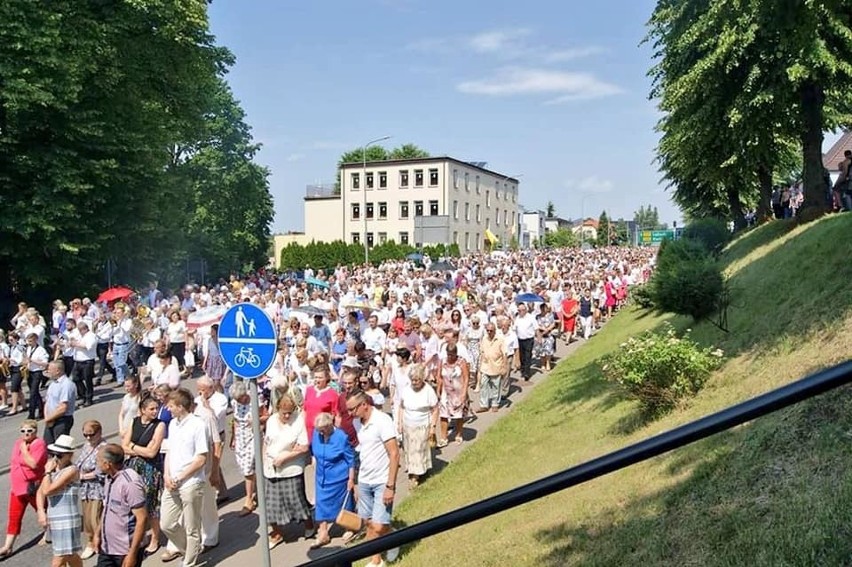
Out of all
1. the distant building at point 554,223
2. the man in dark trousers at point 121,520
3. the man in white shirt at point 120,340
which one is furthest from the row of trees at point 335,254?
the distant building at point 554,223

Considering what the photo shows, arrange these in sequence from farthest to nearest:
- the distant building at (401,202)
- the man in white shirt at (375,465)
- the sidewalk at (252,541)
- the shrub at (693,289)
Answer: the distant building at (401,202) < the shrub at (693,289) < the sidewalk at (252,541) < the man in white shirt at (375,465)

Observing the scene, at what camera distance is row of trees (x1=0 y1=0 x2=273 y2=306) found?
67.4 ft

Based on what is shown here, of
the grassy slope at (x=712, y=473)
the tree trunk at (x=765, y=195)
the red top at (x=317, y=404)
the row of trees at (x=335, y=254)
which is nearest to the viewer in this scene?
the grassy slope at (x=712, y=473)

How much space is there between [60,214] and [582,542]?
20623mm

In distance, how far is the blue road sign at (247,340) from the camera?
7.14 metres

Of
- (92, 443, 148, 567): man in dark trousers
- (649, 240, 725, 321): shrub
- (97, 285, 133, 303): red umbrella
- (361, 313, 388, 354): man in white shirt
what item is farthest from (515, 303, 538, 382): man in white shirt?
(97, 285, 133, 303): red umbrella

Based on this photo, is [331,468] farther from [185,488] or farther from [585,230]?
[585,230]

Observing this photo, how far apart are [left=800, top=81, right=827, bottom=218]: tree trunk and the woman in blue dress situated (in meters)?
14.5

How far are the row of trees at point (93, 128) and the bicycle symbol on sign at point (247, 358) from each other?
16646mm

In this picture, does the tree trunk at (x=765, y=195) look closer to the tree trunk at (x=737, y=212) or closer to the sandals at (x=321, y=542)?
the tree trunk at (x=737, y=212)

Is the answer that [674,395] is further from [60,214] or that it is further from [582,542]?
[60,214]

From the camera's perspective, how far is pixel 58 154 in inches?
875

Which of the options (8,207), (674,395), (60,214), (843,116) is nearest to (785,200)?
(843,116)

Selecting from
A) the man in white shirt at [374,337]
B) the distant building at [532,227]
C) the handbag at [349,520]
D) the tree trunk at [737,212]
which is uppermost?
the distant building at [532,227]
